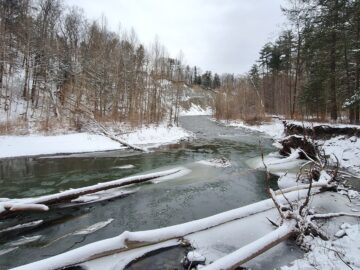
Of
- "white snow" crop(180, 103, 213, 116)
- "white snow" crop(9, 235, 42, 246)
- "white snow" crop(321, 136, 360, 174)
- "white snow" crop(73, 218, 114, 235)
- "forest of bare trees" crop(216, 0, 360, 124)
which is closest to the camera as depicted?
"white snow" crop(9, 235, 42, 246)

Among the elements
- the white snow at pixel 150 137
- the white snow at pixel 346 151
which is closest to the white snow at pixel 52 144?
the white snow at pixel 150 137

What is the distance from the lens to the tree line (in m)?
24.6

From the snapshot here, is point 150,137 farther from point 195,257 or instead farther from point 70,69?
point 195,257

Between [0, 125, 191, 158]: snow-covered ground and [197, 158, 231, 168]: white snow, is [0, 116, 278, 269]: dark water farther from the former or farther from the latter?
[0, 125, 191, 158]: snow-covered ground

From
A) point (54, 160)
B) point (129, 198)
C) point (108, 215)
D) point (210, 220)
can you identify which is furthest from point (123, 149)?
point (210, 220)

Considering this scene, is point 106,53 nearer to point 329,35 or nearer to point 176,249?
point 329,35

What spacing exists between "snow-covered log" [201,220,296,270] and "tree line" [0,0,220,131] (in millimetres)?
19179

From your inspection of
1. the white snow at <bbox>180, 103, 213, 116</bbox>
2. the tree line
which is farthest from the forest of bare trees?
the white snow at <bbox>180, 103, 213, 116</bbox>

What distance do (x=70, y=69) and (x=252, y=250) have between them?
93.0 feet

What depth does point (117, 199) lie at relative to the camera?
8336 millimetres

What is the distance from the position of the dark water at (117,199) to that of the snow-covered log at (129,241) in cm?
113

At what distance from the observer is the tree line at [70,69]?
24578mm

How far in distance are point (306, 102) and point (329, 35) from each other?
5.72 meters

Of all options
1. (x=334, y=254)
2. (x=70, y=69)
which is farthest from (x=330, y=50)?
(x=70, y=69)
